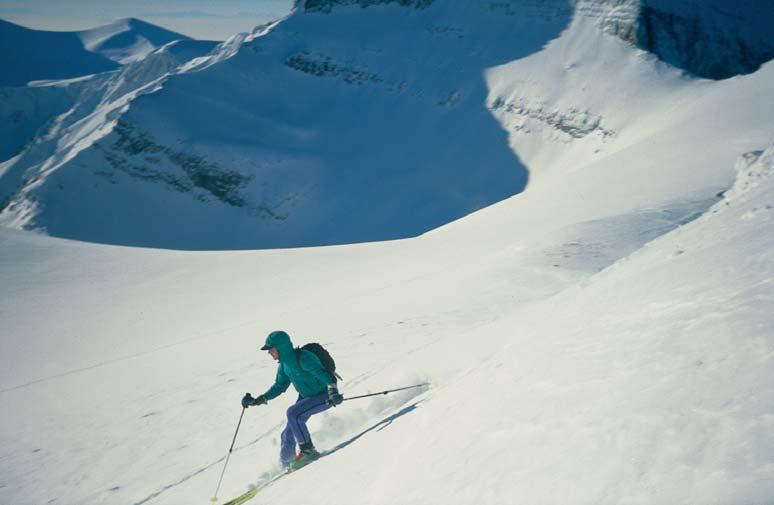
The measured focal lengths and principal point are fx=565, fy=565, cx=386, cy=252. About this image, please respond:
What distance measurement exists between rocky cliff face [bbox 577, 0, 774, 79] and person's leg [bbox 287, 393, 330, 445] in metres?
78.5

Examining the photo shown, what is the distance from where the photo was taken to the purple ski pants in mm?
Answer: 6688

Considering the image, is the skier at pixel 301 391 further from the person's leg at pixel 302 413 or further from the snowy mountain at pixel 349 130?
the snowy mountain at pixel 349 130

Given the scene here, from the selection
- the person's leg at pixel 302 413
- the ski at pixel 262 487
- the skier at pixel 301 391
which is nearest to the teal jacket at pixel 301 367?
the skier at pixel 301 391

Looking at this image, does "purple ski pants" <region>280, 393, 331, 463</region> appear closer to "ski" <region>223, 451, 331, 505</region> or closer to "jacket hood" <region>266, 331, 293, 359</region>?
"ski" <region>223, 451, 331, 505</region>

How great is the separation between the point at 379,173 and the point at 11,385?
69.6 m

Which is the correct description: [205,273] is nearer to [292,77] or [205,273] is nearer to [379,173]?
[379,173]

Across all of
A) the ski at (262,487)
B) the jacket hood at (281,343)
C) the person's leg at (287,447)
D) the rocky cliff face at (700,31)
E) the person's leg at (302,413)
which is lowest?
the ski at (262,487)

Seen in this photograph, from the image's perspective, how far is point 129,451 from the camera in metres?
8.16

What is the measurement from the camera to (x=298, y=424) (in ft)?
22.0

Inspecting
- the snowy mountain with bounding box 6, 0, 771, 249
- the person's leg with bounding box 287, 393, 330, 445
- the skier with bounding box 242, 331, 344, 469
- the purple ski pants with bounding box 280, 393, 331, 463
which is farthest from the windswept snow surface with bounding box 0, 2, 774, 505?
the snowy mountain with bounding box 6, 0, 771, 249

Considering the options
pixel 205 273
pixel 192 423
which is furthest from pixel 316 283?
pixel 192 423

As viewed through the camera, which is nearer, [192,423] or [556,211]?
[192,423]

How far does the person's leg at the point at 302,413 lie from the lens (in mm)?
6680

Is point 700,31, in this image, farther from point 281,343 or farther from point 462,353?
point 281,343
